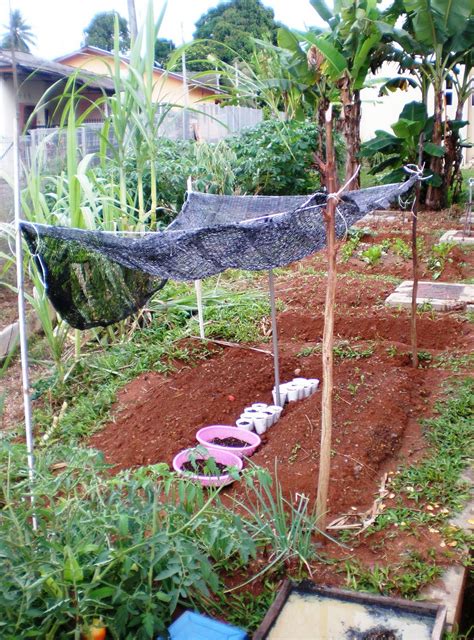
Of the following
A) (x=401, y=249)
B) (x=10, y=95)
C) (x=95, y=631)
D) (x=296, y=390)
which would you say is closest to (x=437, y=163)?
(x=401, y=249)

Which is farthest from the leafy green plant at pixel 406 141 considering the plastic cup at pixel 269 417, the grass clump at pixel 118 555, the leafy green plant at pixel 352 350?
the grass clump at pixel 118 555

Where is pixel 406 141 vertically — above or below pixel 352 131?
below

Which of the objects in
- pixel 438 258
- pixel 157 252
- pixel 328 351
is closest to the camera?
pixel 328 351

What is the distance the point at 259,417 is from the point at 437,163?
8.38 meters

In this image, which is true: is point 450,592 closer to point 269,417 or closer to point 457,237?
point 269,417

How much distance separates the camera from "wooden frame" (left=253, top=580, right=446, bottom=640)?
237 cm

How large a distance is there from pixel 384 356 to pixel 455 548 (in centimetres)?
233

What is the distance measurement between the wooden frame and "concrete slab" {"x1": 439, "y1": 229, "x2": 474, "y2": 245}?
6855mm

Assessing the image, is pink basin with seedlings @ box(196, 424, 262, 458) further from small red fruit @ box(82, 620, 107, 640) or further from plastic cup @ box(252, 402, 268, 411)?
small red fruit @ box(82, 620, 107, 640)

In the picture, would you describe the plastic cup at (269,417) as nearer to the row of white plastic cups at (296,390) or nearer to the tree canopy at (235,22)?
the row of white plastic cups at (296,390)

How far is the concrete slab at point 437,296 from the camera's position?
20.5 ft

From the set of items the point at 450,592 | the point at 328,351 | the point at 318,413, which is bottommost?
the point at 450,592

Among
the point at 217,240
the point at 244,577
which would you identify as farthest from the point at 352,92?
the point at 244,577

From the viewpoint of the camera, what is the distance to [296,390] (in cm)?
463
